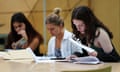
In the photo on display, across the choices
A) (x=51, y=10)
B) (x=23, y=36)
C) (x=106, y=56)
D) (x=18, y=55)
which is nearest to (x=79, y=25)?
(x=106, y=56)

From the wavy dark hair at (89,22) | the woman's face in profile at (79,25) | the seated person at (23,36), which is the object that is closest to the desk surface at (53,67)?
the wavy dark hair at (89,22)

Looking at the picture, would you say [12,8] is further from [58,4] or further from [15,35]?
[15,35]

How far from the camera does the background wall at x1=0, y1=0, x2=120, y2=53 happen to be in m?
6.40

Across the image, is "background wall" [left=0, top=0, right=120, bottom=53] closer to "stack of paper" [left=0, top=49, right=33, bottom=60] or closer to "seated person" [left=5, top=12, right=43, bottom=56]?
"seated person" [left=5, top=12, right=43, bottom=56]

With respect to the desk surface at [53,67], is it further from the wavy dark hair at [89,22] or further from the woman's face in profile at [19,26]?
the woman's face in profile at [19,26]

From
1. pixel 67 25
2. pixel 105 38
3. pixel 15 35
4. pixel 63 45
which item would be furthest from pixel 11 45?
pixel 67 25

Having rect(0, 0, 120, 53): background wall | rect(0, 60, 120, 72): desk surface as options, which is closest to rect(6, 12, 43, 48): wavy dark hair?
rect(0, 60, 120, 72): desk surface

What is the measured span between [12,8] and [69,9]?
55.6 inches

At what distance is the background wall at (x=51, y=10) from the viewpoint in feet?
21.0

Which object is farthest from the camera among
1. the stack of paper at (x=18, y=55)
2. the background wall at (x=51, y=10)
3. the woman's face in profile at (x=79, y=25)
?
the background wall at (x=51, y=10)

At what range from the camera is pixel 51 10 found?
6.73m

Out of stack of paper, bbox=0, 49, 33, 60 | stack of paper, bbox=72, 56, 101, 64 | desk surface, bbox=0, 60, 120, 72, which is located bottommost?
desk surface, bbox=0, 60, 120, 72

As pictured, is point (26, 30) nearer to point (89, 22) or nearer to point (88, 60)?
point (89, 22)

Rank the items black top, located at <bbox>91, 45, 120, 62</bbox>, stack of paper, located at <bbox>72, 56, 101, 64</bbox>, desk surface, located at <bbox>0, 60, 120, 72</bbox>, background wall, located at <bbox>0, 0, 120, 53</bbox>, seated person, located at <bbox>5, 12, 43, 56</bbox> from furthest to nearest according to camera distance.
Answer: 1. background wall, located at <bbox>0, 0, 120, 53</bbox>
2. seated person, located at <bbox>5, 12, 43, 56</bbox>
3. black top, located at <bbox>91, 45, 120, 62</bbox>
4. stack of paper, located at <bbox>72, 56, 101, 64</bbox>
5. desk surface, located at <bbox>0, 60, 120, 72</bbox>
